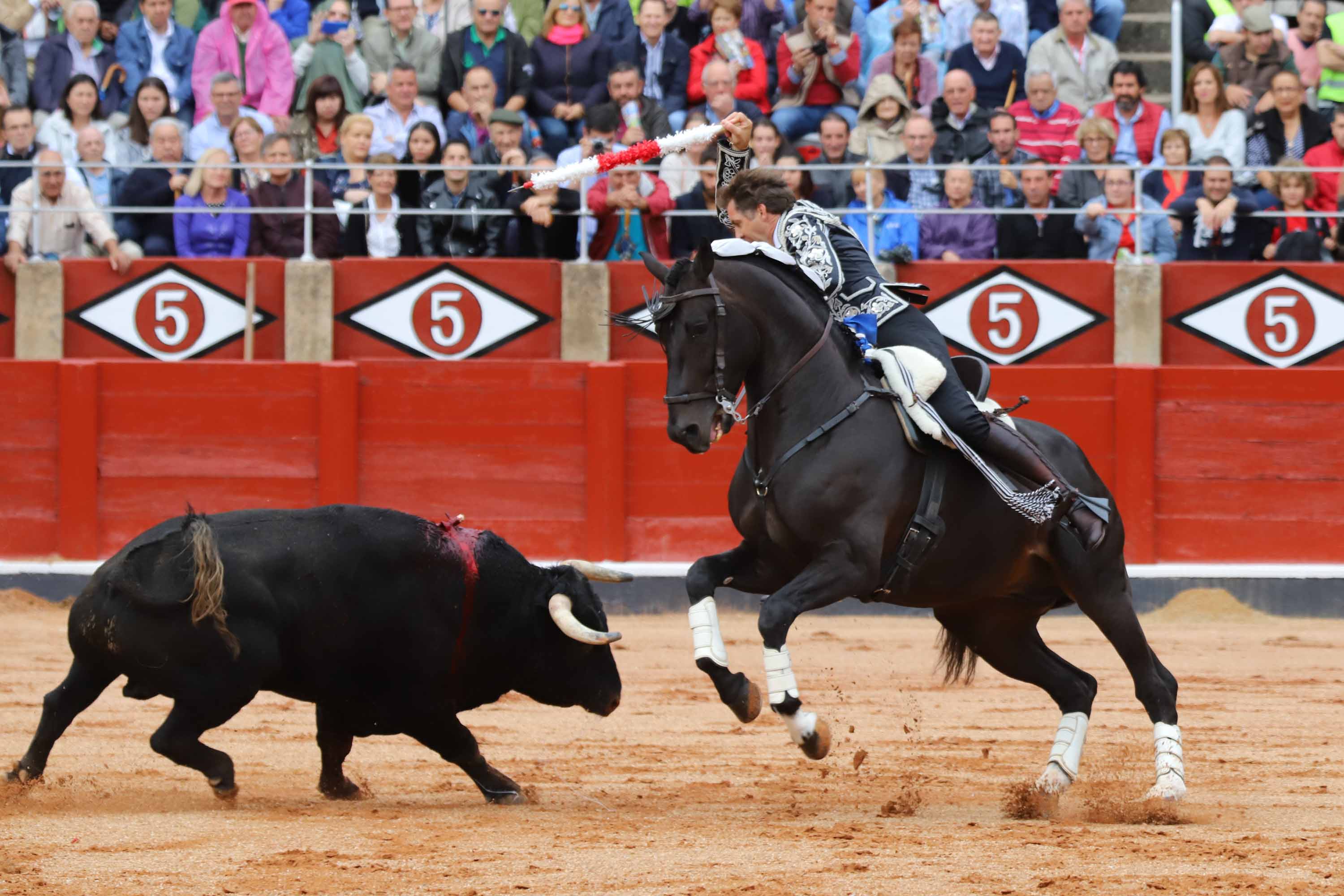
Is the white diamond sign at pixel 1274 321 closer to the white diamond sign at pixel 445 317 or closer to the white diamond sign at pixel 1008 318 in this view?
the white diamond sign at pixel 1008 318

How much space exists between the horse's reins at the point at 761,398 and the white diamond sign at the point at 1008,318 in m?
5.19

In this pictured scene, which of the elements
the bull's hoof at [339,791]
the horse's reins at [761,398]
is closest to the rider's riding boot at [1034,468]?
the horse's reins at [761,398]

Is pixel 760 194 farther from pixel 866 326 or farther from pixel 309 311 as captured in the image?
pixel 309 311

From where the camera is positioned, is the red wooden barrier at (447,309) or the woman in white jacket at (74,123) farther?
the woman in white jacket at (74,123)

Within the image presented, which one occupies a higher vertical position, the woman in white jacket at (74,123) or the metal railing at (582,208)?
the woman in white jacket at (74,123)

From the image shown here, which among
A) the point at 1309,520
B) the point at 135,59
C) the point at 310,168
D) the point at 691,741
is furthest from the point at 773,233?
the point at 135,59

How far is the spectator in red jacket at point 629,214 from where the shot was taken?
11.2m

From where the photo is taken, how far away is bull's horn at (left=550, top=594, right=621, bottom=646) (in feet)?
20.3

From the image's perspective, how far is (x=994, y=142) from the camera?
11.3 m

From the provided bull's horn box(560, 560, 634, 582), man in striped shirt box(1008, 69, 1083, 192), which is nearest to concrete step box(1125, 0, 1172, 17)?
man in striped shirt box(1008, 69, 1083, 192)

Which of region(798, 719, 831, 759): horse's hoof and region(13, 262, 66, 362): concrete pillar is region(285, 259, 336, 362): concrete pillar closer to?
region(13, 262, 66, 362): concrete pillar

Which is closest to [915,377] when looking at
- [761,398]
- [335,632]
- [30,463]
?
[761,398]

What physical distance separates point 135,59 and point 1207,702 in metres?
8.17

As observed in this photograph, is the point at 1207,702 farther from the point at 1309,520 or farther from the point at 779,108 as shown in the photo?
the point at 779,108
